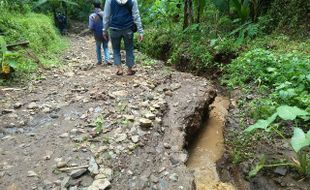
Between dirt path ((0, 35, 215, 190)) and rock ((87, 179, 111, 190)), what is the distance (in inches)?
0.4

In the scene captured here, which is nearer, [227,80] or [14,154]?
[14,154]

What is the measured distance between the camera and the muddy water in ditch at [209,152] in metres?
4.47

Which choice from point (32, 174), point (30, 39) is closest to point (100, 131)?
point (32, 174)

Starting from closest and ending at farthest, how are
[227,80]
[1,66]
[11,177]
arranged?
1. [11,177]
2. [1,66]
3. [227,80]

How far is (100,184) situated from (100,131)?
3.79ft

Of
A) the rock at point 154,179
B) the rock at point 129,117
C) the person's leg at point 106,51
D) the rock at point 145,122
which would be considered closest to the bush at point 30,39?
the person's leg at point 106,51

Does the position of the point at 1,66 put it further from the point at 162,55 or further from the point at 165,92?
the point at 162,55

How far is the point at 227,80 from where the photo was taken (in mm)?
7445

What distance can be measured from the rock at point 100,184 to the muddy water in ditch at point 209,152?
1.29 m

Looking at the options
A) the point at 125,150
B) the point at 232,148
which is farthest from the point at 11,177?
the point at 232,148

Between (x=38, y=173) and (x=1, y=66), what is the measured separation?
3718 millimetres

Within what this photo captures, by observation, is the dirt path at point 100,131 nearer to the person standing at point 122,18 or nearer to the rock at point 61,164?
the rock at point 61,164

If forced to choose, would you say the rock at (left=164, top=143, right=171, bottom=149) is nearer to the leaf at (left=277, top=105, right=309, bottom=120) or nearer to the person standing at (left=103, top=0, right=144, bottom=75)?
the leaf at (left=277, top=105, right=309, bottom=120)

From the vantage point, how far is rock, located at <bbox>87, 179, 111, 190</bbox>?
3.60m
